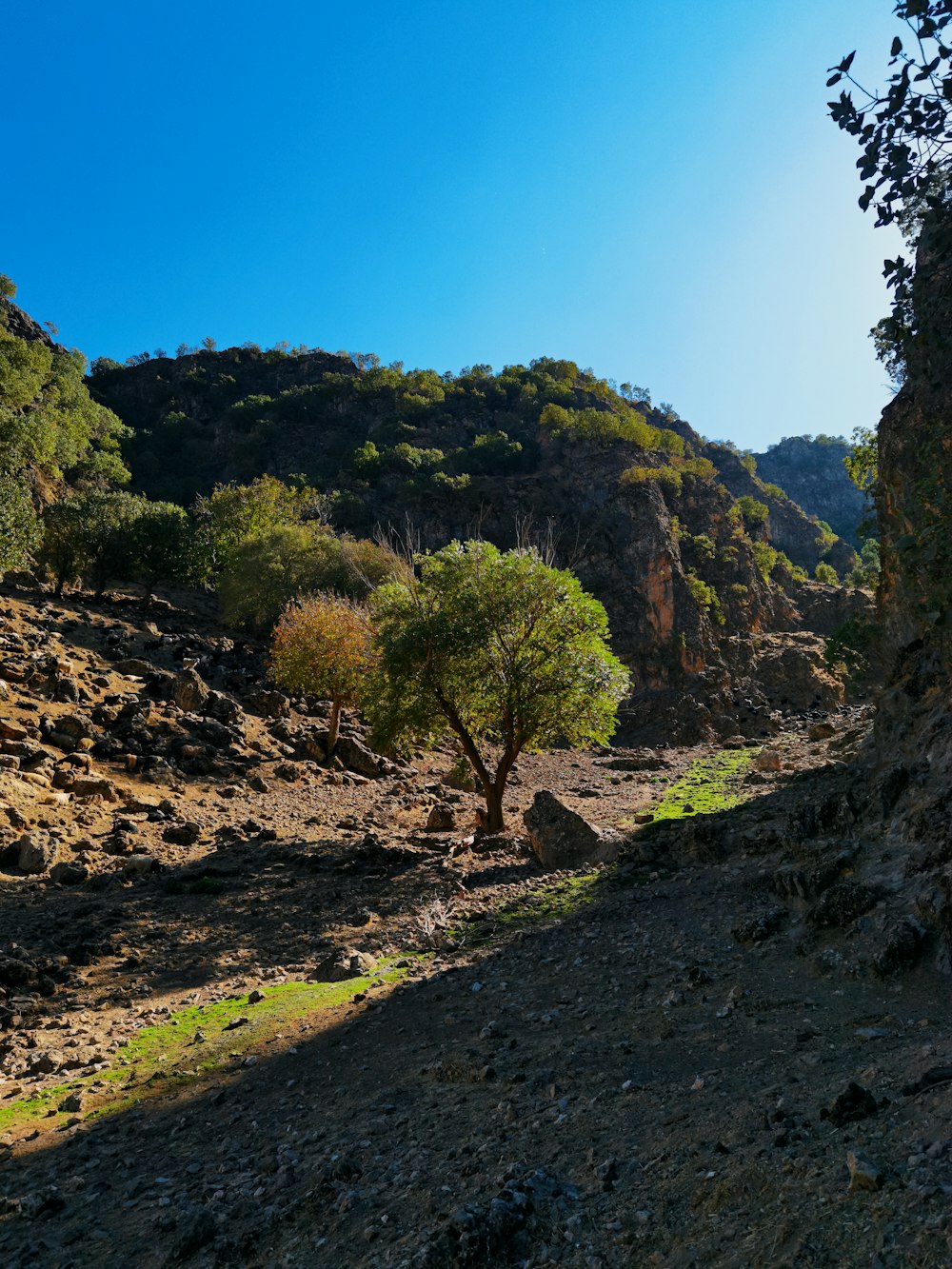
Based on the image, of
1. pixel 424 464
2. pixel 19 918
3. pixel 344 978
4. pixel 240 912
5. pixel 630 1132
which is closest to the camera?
pixel 630 1132

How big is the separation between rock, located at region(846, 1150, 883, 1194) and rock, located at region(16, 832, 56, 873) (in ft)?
44.6

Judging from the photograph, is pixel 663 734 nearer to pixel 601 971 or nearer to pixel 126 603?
pixel 126 603

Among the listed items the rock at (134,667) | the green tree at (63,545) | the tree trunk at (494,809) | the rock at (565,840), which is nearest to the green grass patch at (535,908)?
the rock at (565,840)

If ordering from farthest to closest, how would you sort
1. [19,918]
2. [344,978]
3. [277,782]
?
[277,782] < [19,918] < [344,978]

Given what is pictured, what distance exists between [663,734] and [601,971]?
3977cm

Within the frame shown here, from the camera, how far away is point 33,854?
514 inches

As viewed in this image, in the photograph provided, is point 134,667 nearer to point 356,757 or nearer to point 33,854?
point 356,757

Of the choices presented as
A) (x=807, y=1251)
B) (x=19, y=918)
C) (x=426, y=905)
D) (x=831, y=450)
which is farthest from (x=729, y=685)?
(x=831, y=450)

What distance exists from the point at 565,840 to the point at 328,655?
12.9m

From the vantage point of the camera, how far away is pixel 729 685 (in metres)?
53.2

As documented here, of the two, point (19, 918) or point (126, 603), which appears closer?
point (19, 918)

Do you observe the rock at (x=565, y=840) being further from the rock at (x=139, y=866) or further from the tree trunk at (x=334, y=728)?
the tree trunk at (x=334, y=728)

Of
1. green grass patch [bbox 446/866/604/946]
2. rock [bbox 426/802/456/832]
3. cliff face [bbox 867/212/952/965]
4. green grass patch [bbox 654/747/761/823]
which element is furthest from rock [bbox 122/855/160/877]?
cliff face [bbox 867/212/952/965]

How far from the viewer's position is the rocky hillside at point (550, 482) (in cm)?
5659
